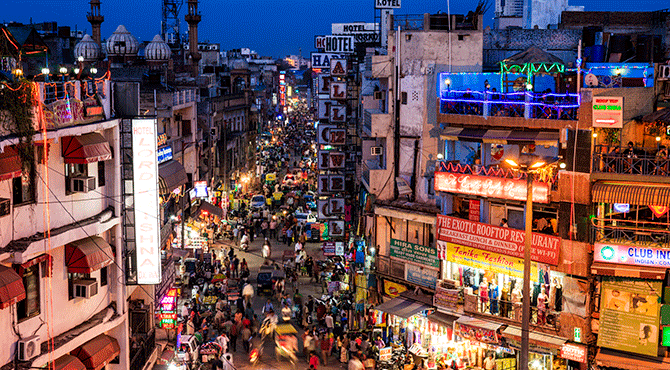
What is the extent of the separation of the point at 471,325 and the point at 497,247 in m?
2.74

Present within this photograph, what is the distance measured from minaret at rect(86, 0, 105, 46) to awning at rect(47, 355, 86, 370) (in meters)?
40.9

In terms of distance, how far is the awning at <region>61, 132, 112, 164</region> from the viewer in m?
Answer: 18.4

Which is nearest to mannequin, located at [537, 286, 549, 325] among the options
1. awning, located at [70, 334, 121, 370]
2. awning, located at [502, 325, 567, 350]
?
awning, located at [502, 325, 567, 350]

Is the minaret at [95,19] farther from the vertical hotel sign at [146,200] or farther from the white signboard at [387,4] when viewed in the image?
the vertical hotel sign at [146,200]

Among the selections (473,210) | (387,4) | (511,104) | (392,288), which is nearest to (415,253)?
(392,288)

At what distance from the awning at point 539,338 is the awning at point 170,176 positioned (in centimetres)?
1516

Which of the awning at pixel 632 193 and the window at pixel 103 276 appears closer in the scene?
the window at pixel 103 276

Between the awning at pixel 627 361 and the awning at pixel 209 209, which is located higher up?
the awning at pixel 209 209

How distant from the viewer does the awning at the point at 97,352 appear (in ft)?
63.3

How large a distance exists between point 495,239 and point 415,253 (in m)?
4.90

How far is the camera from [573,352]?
23062 millimetres

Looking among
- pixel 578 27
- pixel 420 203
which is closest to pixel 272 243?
pixel 420 203

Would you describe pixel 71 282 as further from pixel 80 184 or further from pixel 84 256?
pixel 80 184

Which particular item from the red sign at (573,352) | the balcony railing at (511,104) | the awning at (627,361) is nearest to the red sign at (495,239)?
the red sign at (573,352)
